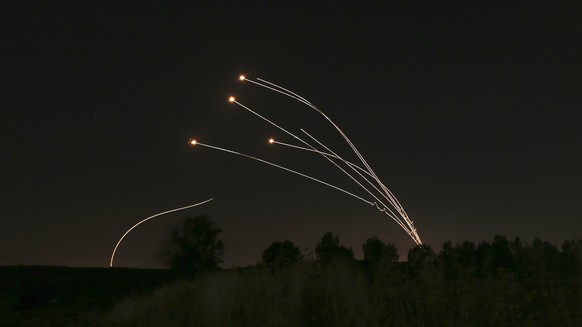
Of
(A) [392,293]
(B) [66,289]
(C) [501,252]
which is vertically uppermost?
(C) [501,252]

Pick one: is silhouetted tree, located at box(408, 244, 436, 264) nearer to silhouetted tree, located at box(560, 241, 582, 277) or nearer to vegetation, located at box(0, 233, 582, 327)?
vegetation, located at box(0, 233, 582, 327)

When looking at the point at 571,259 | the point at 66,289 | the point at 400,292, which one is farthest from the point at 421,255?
the point at 66,289

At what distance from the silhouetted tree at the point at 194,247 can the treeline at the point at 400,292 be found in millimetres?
20875

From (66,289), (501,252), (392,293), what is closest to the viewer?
(392,293)

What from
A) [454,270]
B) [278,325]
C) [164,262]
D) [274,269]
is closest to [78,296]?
[164,262]

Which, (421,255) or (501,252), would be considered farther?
(501,252)

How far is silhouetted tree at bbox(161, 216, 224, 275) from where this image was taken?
34969mm

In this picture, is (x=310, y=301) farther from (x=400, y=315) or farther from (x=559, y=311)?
(x=559, y=311)

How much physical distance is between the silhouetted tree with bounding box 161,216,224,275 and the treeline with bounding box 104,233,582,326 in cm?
2087

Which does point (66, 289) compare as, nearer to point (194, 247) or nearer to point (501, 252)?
point (194, 247)

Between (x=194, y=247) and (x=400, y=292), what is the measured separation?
87.2ft

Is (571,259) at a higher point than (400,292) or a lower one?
higher

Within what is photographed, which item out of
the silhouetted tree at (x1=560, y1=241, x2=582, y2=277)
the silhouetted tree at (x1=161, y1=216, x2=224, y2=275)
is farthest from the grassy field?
the silhouetted tree at (x1=560, y1=241, x2=582, y2=277)

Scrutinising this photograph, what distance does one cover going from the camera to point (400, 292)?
401 inches
